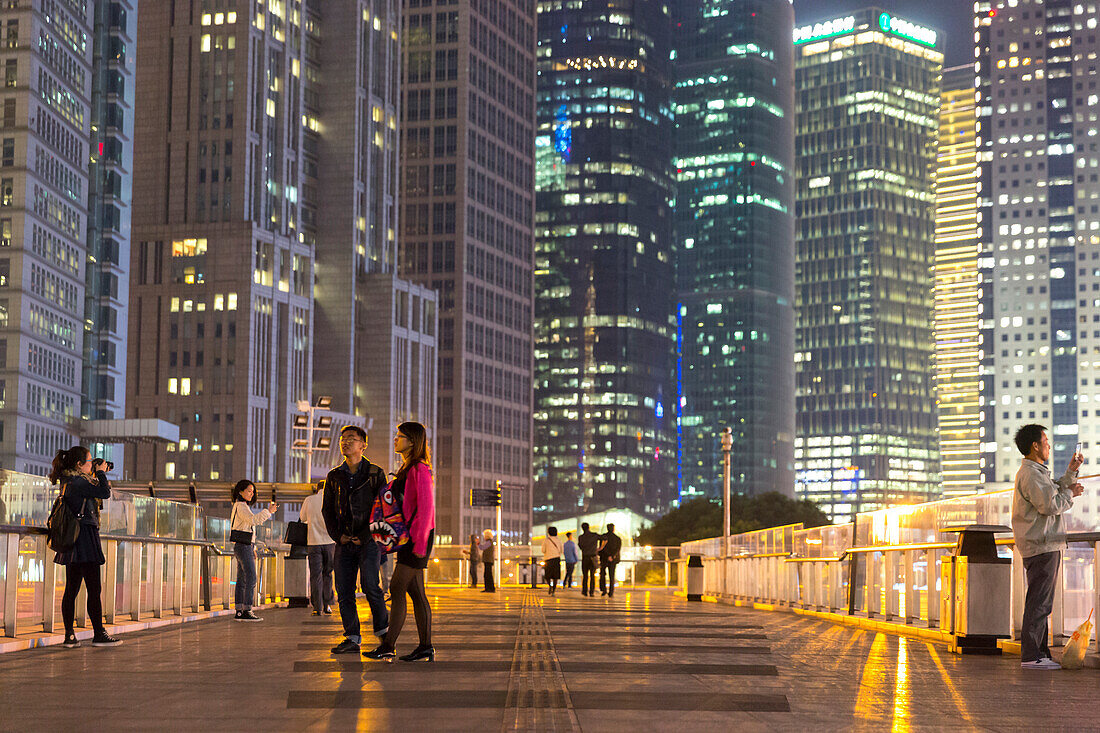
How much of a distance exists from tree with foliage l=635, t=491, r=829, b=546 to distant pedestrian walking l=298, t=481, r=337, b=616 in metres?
85.9

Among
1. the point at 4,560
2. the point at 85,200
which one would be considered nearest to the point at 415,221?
the point at 85,200

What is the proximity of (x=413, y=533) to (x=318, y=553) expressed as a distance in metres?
9.84

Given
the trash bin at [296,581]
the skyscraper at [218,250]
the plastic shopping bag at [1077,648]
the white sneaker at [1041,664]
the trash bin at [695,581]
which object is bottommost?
the trash bin at [695,581]

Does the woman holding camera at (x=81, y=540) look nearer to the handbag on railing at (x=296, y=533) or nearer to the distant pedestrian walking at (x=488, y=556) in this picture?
the handbag on railing at (x=296, y=533)

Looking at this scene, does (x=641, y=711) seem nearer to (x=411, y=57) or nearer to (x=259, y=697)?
(x=259, y=697)

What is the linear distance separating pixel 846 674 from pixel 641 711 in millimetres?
3334

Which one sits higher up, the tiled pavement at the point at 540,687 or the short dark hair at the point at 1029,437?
the short dark hair at the point at 1029,437

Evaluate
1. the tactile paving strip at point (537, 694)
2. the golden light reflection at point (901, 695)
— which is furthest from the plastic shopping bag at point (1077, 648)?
the tactile paving strip at point (537, 694)

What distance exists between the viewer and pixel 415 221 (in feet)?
504

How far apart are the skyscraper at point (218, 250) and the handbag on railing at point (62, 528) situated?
4042 inches

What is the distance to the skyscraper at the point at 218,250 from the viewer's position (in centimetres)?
11681

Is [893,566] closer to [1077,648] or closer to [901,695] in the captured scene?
[1077,648]

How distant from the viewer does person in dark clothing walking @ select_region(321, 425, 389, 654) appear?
457 inches

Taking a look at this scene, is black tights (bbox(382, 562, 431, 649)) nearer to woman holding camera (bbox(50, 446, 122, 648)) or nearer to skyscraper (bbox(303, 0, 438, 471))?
woman holding camera (bbox(50, 446, 122, 648))
